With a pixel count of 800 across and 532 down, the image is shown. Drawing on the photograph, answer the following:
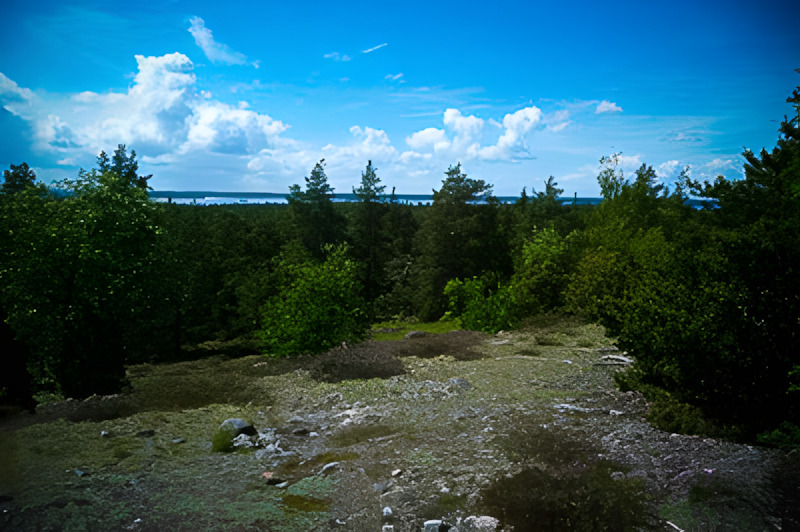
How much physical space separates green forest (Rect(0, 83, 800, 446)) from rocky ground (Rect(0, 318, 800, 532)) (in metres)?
1.85

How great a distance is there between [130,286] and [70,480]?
11.4 m

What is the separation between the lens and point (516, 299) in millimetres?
33844

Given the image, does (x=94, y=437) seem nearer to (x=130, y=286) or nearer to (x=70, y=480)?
(x=70, y=480)

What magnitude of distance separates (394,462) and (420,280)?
38353 millimetres

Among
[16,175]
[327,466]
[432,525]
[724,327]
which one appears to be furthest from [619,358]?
[16,175]

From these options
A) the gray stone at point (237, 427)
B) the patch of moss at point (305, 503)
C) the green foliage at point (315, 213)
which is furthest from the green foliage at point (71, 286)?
the green foliage at point (315, 213)

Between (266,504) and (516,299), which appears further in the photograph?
(516,299)

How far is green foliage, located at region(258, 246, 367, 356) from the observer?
968 inches

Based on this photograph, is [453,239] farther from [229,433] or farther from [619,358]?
[229,433]

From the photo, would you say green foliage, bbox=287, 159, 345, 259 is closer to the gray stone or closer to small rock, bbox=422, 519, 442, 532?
the gray stone

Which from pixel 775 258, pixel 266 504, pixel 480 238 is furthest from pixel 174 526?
pixel 480 238

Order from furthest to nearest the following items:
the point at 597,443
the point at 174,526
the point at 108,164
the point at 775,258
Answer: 1. the point at 108,164
2. the point at 597,443
3. the point at 775,258
4. the point at 174,526

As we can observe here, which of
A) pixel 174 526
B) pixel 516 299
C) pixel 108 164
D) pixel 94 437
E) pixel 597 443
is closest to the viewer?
pixel 174 526

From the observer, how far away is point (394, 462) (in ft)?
37.7
